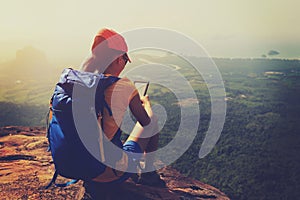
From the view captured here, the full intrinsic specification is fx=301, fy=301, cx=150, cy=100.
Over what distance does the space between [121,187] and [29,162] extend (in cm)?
259

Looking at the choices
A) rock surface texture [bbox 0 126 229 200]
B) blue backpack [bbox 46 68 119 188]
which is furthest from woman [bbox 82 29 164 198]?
rock surface texture [bbox 0 126 229 200]

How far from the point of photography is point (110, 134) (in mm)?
3885

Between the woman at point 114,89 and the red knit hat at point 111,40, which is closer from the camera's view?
the woman at point 114,89

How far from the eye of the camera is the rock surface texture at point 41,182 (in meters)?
5.16

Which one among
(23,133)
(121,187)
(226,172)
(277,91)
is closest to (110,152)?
(121,187)

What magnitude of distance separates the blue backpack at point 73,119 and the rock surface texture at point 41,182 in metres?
1.05

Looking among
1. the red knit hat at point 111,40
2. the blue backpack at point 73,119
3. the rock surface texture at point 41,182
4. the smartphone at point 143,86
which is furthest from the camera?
the smartphone at point 143,86

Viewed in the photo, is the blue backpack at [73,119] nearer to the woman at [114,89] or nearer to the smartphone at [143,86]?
the woman at [114,89]

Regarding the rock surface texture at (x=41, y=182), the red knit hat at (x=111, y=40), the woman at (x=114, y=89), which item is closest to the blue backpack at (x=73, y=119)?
the woman at (x=114, y=89)

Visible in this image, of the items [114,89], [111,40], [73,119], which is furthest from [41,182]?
[111,40]

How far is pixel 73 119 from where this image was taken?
3709 millimetres

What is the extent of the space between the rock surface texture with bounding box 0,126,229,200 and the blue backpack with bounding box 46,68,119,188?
105 centimetres

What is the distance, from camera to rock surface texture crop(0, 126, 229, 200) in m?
5.16

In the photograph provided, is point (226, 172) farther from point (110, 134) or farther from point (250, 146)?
point (110, 134)
